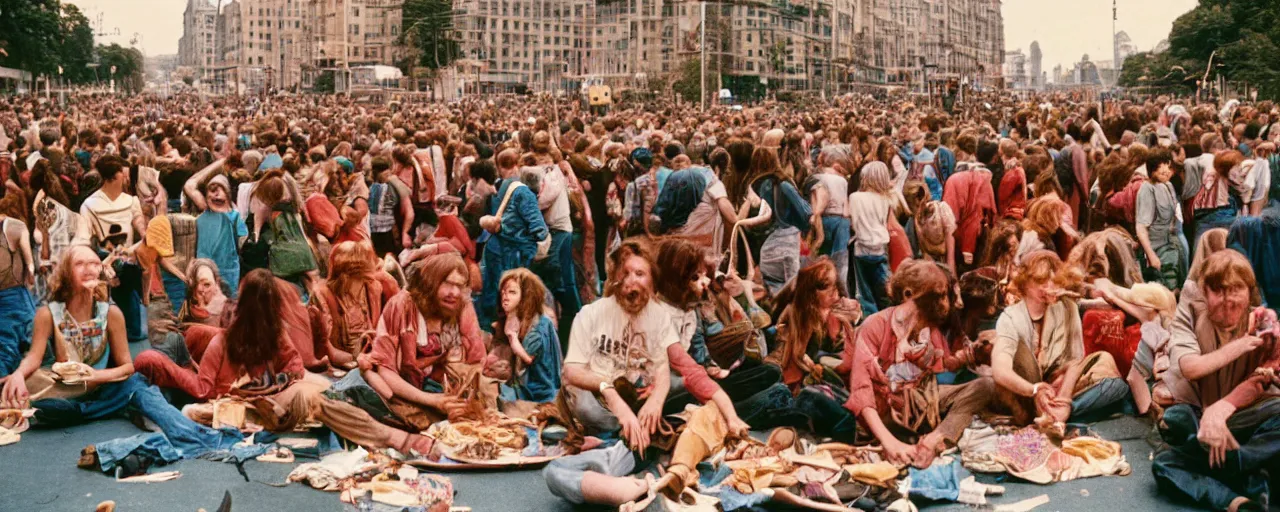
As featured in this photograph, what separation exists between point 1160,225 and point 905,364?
409 centimetres

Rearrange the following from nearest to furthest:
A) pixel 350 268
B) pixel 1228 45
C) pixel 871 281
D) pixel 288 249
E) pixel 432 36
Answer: pixel 350 268, pixel 288 249, pixel 871 281, pixel 1228 45, pixel 432 36

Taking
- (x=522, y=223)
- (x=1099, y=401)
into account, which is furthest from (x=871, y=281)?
(x=1099, y=401)

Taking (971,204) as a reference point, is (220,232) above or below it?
below

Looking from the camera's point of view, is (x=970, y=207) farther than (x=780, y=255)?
Yes

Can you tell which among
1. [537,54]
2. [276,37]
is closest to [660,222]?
[537,54]

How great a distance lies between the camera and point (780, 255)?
10.2 m

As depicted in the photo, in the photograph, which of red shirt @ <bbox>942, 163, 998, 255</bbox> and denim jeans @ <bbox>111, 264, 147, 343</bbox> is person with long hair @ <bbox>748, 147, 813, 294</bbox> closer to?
red shirt @ <bbox>942, 163, 998, 255</bbox>

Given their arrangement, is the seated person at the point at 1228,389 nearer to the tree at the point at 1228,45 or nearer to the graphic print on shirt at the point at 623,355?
the graphic print on shirt at the point at 623,355

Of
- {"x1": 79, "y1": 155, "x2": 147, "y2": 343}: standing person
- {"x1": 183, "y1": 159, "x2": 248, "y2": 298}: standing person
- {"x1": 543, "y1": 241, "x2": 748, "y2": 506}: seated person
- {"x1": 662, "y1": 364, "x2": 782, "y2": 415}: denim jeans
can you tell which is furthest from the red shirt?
{"x1": 79, "y1": 155, "x2": 147, "y2": 343}: standing person

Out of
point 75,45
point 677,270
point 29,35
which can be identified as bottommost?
point 677,270

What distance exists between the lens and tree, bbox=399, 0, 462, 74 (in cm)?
11219

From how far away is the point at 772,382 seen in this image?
781 cm

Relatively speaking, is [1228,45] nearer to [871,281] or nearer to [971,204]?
[971,204]

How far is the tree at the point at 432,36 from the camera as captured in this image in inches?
4417
